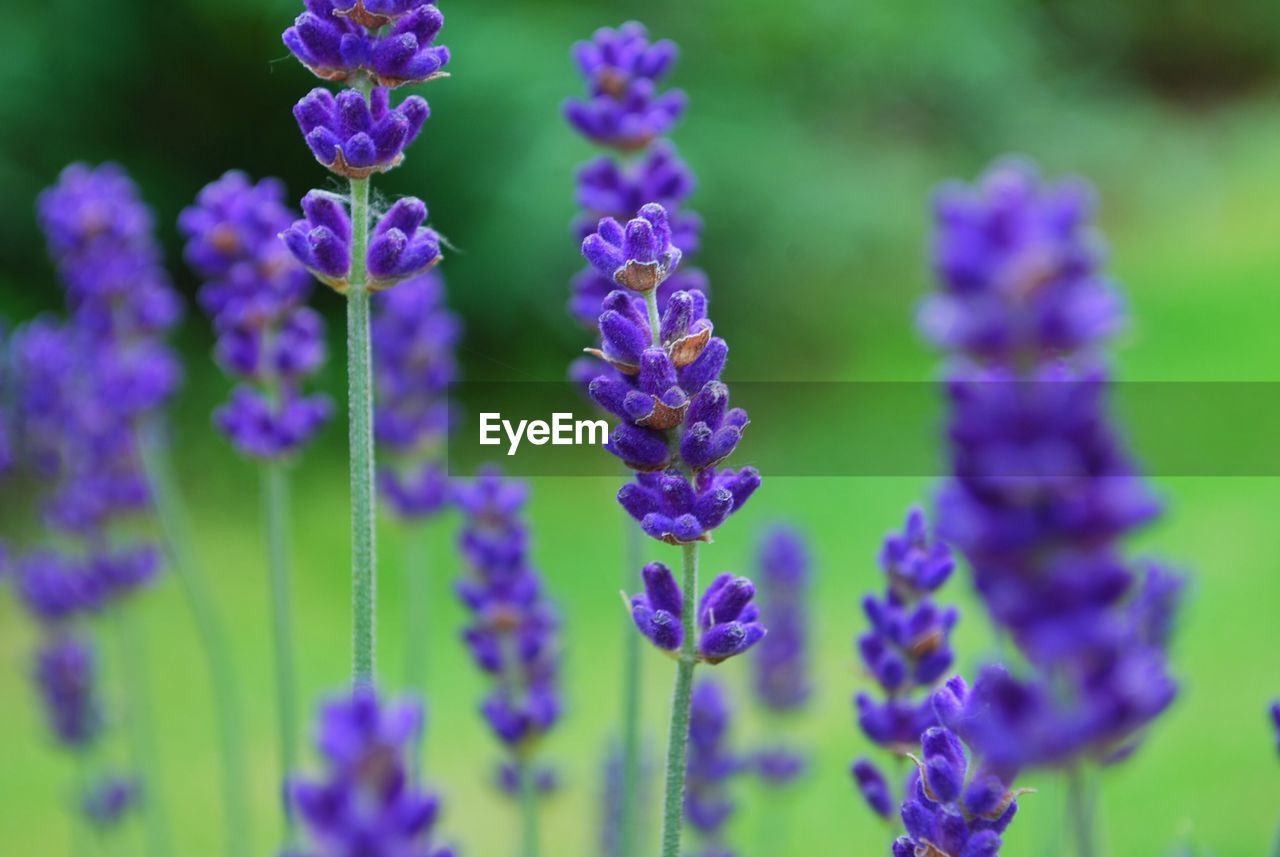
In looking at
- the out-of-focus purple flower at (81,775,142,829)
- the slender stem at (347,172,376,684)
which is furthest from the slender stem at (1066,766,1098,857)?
the out-of-focus purple flower at (81,775,142,829)

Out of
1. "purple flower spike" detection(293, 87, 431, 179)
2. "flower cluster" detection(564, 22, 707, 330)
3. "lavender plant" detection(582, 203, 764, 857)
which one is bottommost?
"lavender plant" detection(582, 203, 764, 857)

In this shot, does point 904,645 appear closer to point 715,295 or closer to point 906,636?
point 906,636

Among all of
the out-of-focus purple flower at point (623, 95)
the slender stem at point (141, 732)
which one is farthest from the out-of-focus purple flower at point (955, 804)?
the slender stem at point (141, 732)

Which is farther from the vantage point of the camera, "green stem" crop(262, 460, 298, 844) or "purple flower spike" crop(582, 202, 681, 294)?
"green stem" crop(262, 460, 298, 844)

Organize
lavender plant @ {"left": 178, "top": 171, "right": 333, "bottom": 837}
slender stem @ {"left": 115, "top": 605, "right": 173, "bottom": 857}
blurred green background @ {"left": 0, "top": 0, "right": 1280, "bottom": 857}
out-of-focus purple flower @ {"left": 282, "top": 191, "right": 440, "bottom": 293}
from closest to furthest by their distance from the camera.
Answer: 1. out-of-focus purple flower @ {"left": 282, "top": 191, "right": 440, "bottom": 293}
2. lavender plant @ {"left": 178, "top": 171, "right": 333, "bottom": 837}
3. slender stem @ {"left": 115, "top": 605, "right": 173, "bottom": 857}
4. blurred green background @ {"left": 0, "top": 0, "right": 1280, "bottom": 857}

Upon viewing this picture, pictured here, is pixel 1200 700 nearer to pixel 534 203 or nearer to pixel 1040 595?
pixel 534 203

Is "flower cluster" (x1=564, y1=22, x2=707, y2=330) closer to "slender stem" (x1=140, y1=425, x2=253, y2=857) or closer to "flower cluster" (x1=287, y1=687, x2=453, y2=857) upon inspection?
"slender stem" (x1=140, y1=425, x2=253, y2=857)

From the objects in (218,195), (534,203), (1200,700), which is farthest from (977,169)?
(218,195)
